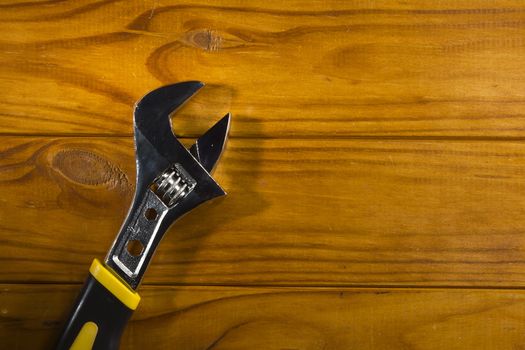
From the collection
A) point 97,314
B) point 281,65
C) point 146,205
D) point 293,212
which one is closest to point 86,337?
point 97,314

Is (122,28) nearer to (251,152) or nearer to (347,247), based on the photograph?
(251,152)

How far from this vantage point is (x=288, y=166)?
32.1 inches

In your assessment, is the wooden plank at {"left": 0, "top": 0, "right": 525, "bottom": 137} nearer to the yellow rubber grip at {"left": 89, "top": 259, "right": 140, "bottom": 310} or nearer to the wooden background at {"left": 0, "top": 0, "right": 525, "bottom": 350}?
the wooden background at {"left": 0, "top": 0, "right": 525, "bottom": 350}

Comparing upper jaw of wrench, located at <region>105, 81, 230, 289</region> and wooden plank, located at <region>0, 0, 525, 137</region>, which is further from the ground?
wooden plank, located at <region>0, 0, 525, 137</region>

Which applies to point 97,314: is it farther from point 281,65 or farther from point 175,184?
point 281,65

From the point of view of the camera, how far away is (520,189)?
2.66 feet

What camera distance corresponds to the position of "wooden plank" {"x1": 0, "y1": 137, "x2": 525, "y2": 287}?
81 cm

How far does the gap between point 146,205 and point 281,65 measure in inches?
8.7

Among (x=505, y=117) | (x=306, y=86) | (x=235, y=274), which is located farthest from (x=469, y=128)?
(x=235, y=274)

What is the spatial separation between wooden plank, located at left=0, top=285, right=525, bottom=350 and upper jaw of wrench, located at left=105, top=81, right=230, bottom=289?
73mm

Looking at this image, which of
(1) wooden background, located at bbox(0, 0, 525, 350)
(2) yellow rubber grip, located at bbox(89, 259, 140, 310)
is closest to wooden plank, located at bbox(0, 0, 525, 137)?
(1) wooden background, located at bbox(0, 0, 525, 350)

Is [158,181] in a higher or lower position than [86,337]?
higher

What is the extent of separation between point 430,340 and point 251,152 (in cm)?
30

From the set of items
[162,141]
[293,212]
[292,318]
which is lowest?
[292,318]
